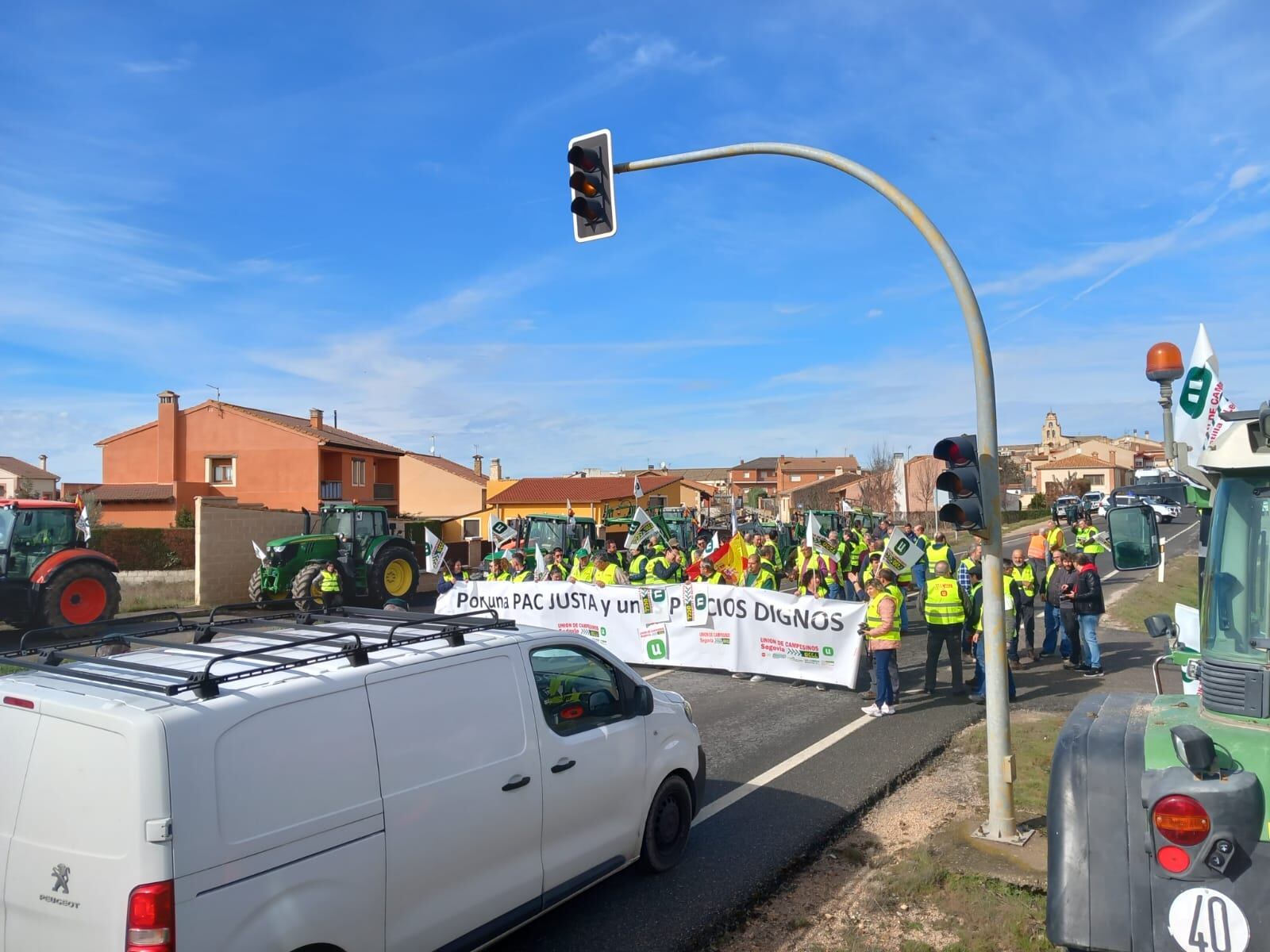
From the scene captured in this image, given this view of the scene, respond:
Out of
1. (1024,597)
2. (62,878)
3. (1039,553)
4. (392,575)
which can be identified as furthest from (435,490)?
(62,878)

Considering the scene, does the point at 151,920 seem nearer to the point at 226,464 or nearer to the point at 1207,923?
the point at 1207,923

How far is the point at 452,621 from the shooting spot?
5.12m

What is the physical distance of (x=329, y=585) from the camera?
1850 centimetres

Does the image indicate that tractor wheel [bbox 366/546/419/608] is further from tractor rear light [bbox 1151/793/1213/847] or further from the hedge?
tractor rear light [bbox 1151/793/1213/847]

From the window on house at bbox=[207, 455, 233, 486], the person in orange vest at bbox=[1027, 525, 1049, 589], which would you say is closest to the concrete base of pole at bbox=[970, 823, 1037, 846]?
the person in orange vest at bbox=[1027, 525, 1049, 589]

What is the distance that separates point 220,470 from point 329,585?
2938 centimetres

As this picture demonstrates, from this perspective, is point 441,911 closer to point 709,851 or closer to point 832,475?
point 709,851

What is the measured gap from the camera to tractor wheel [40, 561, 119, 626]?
17203 millimetres

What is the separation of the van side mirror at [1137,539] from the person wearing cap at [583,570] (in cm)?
1028

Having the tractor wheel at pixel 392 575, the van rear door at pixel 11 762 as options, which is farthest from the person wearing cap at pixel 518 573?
the van rear door at pixel 11 762

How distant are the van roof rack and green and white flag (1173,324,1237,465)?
15.8 feet

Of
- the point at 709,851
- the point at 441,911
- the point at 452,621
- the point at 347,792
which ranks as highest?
the point at 452,621

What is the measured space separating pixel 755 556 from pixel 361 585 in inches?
431

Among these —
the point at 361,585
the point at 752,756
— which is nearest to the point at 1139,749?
the point at 752,756
